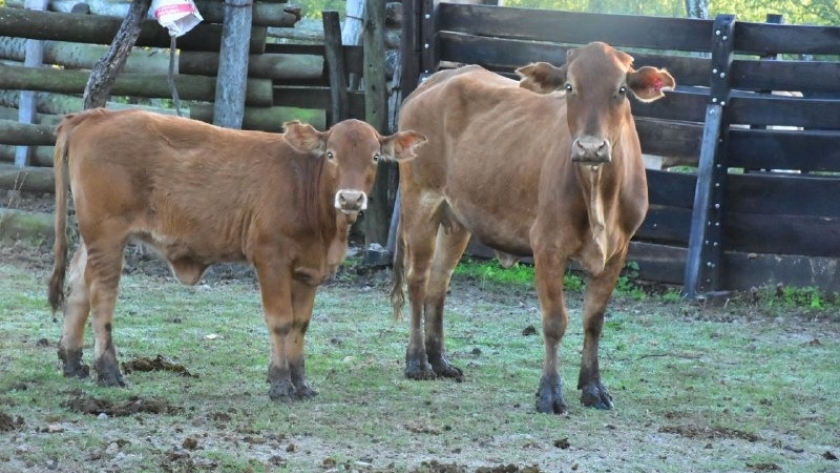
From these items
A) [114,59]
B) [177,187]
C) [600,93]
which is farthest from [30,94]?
[600,93]

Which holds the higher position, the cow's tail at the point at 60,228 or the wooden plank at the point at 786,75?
the wooden plank at the point at 786,75

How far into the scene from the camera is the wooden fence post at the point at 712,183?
13383 mm

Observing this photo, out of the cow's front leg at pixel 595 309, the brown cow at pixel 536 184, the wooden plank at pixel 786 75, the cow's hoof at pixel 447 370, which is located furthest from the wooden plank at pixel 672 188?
the cow's front leg at pixel 595 309

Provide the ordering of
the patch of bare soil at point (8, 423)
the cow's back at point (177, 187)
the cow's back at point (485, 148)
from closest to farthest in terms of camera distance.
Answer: the patch of bare soil at point (8, 423) < the cow's back at point (177, 187) < the cow's back at point (485, 148)

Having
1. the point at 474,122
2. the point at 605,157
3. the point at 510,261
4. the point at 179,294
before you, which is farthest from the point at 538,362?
the point at 179,294

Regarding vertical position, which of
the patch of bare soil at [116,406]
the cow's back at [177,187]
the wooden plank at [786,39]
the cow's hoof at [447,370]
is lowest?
the cow's hoof at [447,370]

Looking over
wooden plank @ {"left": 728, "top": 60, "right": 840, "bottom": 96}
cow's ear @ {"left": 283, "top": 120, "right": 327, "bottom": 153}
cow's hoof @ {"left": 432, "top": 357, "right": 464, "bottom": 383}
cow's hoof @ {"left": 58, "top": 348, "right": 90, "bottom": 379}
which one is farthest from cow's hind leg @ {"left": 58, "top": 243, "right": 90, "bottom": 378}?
wooden plank @ {"left": 728, "top": 60, "right": 840, "bottom": 96}

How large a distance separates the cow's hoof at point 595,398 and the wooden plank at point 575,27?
224 inches

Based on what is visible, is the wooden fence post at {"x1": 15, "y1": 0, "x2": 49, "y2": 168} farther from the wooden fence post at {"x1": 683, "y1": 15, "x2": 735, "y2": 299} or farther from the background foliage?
the background foliage

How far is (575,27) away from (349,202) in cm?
678

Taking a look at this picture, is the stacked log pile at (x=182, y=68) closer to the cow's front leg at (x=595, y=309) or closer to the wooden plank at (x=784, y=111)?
the wooden plank at (x=784, y=111)

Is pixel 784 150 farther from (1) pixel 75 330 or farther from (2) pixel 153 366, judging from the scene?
(1) pixel 75 330

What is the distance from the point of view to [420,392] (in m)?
9.00

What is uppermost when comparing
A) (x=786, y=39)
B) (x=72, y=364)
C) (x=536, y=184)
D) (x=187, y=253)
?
(x=786, y=39)
